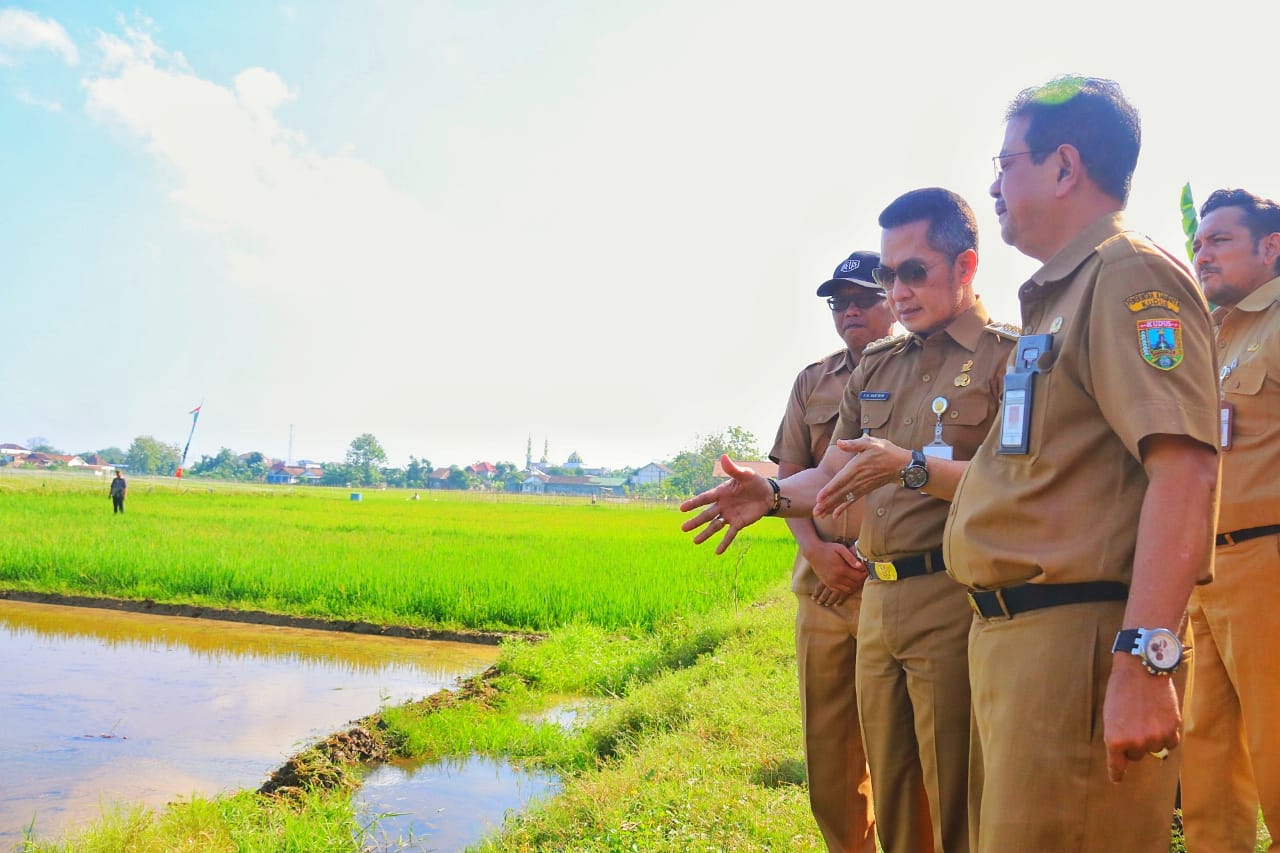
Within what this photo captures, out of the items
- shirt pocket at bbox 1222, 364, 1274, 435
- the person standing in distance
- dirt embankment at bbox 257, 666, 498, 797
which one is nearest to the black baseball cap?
shirt pocket at bbox 1222, 364, 1274, 435

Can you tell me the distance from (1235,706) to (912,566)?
3.52 feet

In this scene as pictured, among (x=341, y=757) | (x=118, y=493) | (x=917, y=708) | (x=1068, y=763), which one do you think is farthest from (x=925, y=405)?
(x=118, y=493)

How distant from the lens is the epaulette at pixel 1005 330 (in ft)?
7.09

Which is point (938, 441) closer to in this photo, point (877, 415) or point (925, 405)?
point (925, 405)

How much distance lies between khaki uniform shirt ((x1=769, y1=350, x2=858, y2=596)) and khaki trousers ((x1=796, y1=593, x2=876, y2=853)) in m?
→ 0.29

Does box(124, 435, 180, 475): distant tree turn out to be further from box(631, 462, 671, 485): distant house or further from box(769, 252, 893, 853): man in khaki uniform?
box(769, 252, 893, 853): man in khaki uniform

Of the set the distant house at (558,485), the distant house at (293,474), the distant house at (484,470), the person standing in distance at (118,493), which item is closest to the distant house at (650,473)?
the distant house at (558,485)

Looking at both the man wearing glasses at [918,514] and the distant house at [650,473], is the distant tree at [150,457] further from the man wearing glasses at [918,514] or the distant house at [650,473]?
the man wearing glasses at [918,514]

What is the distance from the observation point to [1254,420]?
2500 mm

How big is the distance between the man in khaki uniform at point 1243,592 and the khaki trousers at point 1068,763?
3.84 feet

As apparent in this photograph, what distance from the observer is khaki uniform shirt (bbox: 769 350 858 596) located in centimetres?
302

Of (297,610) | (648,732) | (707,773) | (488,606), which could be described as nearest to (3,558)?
(297,610)

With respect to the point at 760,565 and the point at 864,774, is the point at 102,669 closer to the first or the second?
the point at 864,774

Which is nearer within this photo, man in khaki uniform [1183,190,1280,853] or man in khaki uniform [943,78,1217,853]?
man in khaki uniform [943,78,1217,853]
